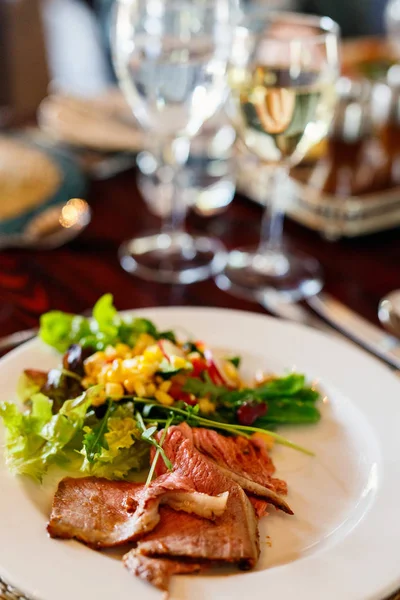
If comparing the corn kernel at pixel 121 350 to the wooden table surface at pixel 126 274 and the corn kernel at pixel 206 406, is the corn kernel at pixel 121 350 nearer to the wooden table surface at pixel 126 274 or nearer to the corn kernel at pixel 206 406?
the corn kernel at pixel 206 406

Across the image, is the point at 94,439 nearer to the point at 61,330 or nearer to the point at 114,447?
the point at 114,447

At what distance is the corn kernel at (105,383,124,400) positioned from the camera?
104 cm

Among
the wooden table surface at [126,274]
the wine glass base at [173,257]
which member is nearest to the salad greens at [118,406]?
the wooden table surface at [126,274]

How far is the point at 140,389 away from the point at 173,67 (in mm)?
773

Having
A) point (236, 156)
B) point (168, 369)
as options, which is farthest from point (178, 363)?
point (236, 156)

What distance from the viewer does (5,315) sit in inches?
57.6

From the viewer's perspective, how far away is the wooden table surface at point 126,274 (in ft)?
5.03

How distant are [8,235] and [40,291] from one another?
0.21 m

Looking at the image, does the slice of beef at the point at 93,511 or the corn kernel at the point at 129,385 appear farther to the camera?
the corn kernel at the point at 129,385

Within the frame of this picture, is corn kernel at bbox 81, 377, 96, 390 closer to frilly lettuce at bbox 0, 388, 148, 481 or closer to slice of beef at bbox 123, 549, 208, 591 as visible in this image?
frilly lettuce at bbox 0, 388, 148, 481

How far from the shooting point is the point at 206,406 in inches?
42.6

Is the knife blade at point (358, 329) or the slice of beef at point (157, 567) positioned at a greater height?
the slice of beef at point (157, 567)

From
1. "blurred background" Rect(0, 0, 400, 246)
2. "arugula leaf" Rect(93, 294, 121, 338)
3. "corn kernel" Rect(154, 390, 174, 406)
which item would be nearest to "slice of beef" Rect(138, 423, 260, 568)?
"corn kernel" Rect(154, 390, 174, 406)

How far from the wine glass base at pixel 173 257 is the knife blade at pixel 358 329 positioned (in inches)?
11.3
